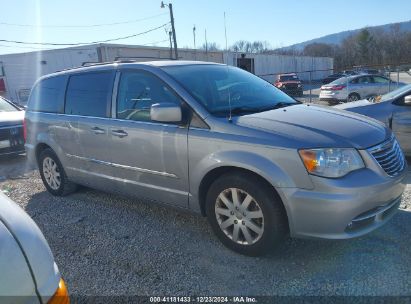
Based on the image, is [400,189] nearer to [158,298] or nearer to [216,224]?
[216,224]

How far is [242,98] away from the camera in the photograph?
3820 millimetres

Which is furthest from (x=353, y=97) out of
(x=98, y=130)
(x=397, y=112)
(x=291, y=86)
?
(x=98, y=130)

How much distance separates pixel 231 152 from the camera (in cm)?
313

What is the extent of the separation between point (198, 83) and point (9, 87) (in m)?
30.4

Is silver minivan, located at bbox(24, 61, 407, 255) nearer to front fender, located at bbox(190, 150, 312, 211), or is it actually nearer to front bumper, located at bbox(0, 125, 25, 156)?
front fender, located at bbox(190, 150, 312, 211)

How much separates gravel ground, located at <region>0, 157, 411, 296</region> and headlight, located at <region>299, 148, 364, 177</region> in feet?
2.77

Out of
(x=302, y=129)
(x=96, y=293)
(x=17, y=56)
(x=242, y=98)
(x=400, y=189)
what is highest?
(x=17, y=56)

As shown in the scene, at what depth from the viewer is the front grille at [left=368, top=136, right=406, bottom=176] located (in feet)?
9.95

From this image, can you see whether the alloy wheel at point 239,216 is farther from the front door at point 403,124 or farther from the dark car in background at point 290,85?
the dark car in background at point 290,85

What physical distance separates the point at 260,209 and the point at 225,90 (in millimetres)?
1376

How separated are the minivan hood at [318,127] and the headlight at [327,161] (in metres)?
0.05

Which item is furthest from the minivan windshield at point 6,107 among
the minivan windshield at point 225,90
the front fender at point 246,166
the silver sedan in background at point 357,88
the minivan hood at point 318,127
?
the silver sedan in background at point 357,88

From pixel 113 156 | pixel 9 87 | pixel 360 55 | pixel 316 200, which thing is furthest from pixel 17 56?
pixel 360 55

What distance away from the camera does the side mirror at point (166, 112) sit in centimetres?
334
